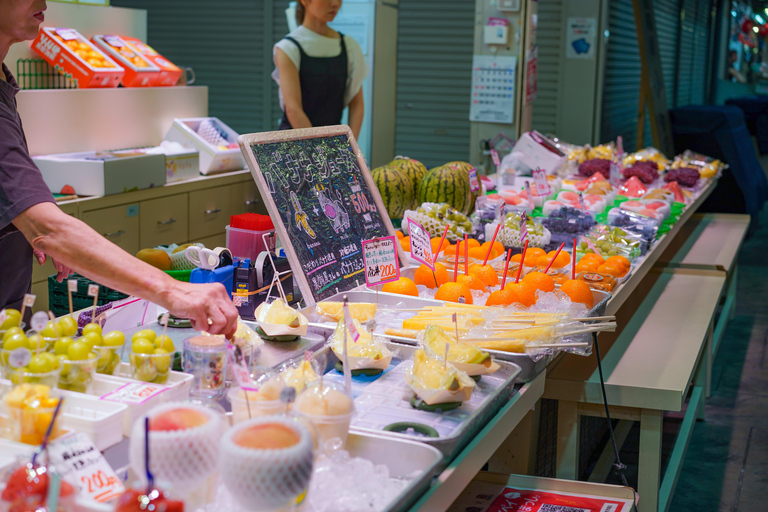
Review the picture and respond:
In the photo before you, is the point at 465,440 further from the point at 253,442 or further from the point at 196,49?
the point at 196,49

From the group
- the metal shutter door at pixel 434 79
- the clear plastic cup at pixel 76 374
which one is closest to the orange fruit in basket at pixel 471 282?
the clear plastic cup at pixel 76 374

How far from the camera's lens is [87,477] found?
122 cm

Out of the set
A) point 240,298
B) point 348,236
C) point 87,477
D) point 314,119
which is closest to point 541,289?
point 348,236

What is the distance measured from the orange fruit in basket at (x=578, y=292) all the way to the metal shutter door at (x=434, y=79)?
666 centimetres

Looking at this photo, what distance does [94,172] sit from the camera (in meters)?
4.74

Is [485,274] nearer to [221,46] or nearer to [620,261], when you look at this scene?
[620,261]

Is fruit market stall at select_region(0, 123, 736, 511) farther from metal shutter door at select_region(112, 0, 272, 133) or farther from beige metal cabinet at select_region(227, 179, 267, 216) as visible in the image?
metal shutter door at select_region(112, 0, 272, 133)

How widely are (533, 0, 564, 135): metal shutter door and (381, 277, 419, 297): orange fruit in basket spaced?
6.50m

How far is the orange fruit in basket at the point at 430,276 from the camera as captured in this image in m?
2.60

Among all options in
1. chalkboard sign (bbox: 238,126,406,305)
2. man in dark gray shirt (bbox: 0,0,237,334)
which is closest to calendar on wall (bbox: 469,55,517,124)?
chalkboard sign (bbox: 238,126,406,305)

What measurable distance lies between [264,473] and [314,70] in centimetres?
396

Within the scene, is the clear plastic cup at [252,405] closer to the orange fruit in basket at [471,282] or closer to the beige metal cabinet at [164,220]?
the orange fruit in basket at [471,282]

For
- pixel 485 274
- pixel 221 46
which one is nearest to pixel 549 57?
pixel 221 46

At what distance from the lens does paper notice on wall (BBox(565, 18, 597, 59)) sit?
324 inches
